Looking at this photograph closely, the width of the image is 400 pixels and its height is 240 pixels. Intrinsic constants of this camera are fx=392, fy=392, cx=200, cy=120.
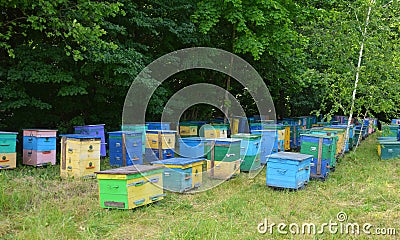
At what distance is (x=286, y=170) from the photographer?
6.62m

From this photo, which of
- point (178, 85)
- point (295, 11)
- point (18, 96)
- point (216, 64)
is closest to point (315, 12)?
point (295, 11)

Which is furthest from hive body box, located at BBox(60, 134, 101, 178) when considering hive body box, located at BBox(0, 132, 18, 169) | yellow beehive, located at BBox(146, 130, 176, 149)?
yellow beehive, located at BBox(146, 130, 176, 149)

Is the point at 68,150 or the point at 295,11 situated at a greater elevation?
the point at 295,11

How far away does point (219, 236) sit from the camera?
4492mm

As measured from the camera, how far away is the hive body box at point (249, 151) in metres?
8.28

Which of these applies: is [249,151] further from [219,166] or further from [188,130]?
[188,130]

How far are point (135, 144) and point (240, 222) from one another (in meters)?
3.98

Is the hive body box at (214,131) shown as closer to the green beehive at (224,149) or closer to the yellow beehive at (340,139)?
the green beehive at (224,149)

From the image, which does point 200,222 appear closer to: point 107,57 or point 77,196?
point 77,196

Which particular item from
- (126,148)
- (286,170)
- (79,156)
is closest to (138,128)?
(126,148)

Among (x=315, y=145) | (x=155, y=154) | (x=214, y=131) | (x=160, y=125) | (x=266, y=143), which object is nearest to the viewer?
(x=315, y=145)

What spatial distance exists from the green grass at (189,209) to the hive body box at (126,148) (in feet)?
4.45

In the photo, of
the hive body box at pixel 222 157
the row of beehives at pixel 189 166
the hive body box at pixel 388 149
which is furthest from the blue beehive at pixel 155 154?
the hive body box at pixel 388 149

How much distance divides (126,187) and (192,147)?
10.8 ft
